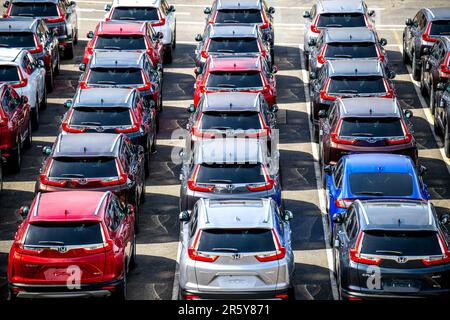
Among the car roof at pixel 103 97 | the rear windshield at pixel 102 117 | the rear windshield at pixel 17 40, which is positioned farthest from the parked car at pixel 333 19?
the rear windshield at pixel 102 117

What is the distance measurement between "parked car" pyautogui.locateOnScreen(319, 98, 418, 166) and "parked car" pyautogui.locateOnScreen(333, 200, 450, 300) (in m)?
5.26

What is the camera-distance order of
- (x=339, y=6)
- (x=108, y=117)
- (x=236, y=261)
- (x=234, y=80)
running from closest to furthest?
(x=236, y=261) → (x=108, y=117) → (x=234, y=80) → (x=339, y=6)

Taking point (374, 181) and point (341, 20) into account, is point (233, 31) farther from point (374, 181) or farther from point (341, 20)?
point (374, 181)

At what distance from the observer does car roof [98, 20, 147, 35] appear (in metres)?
34.3

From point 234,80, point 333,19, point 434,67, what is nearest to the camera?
point 234,80

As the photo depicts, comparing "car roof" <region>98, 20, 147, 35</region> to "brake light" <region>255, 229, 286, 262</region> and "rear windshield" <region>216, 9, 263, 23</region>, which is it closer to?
"rear windshield" <region>216, 9, 263, 23</region>

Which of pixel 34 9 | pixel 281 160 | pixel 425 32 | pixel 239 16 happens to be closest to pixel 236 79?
pixel 281 160

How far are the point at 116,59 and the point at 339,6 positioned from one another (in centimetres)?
820

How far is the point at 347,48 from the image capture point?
109 ft

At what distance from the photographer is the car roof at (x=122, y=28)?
34.3 metres

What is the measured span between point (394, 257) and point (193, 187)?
15.8 feet

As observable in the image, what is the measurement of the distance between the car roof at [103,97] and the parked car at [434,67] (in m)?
7.24

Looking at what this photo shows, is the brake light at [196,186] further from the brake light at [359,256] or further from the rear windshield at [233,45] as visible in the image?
the rear windshield at [233,45]
